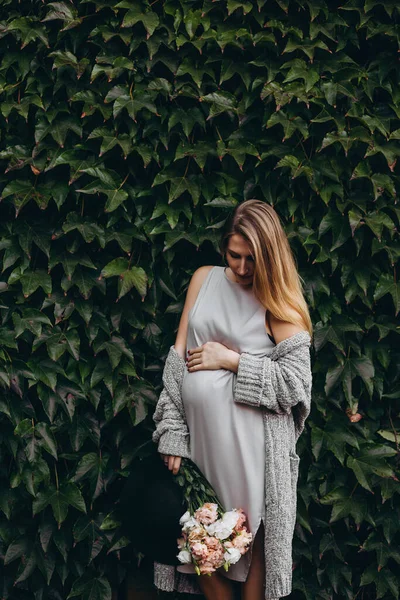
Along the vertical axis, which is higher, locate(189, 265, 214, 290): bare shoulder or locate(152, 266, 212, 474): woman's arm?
locate(189, 265, 214, 290): bare shoulder

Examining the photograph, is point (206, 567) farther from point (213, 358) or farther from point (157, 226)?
point (157, 226)

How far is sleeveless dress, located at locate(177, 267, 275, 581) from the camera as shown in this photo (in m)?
2.58

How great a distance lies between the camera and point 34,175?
2980 mm

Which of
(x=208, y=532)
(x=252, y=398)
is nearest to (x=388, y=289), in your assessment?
(x=252, y=398)

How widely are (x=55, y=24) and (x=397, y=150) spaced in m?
1.63

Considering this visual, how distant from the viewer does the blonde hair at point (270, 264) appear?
8.46 feet

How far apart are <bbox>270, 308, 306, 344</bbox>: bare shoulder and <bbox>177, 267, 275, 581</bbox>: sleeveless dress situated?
0.12ft

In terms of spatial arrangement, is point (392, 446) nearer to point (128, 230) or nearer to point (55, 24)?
point (128, 230)

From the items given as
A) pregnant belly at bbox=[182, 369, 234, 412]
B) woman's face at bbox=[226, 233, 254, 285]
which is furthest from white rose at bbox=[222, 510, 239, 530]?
woman's face at bbox=[226, 233, 254, 285]

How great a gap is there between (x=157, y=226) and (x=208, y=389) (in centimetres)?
80

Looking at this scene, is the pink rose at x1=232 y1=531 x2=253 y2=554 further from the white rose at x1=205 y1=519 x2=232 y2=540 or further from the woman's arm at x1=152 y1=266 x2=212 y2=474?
the woman's arm at x1=152 y1=266 x2=212 y2=474

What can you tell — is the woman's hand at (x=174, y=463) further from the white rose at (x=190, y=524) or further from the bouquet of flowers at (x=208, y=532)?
the white rose at (x=190, y=524)

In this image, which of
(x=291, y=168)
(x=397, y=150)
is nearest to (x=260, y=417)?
(x=291, y=168)

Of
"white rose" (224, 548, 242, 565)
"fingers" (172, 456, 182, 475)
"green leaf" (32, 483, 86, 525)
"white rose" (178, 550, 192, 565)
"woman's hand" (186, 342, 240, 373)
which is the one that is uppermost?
"woman's hand" (186, 342, 240, 373)
